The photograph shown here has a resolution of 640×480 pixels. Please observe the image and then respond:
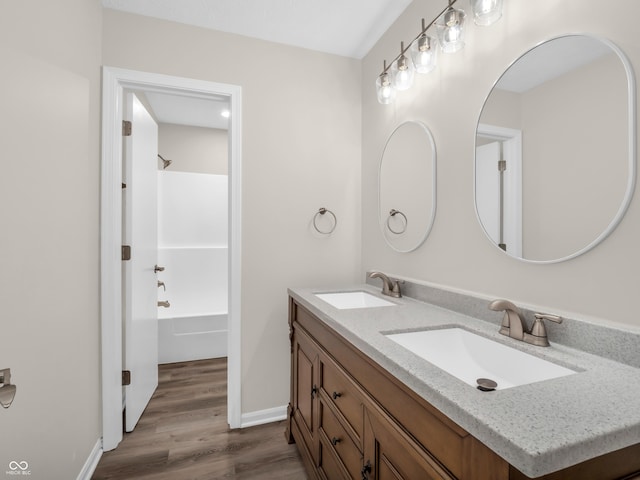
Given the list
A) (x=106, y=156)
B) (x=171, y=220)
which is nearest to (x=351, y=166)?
(x=106, y=156)

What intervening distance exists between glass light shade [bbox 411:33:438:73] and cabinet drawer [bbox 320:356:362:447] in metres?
1.38

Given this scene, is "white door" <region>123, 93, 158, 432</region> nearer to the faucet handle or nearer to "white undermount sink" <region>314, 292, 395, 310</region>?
"white undermount sink" <region>314, 292, 395, 310</region>

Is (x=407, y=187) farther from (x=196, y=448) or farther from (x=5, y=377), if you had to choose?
(x=196, y=448)

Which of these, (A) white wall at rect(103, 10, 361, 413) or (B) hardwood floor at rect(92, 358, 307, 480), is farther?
(A) white wall at rect(103, 10, 361, 413)

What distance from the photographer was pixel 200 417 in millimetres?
2090

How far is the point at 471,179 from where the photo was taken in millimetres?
1358

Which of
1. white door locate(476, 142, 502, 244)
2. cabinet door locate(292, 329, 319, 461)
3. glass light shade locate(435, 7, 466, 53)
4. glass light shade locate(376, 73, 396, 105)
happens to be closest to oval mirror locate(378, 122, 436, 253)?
glass light shade locate(376, 73, 396, 105)

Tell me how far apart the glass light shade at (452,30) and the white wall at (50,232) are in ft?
4.95

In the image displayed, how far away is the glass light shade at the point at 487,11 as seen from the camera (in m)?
1.12

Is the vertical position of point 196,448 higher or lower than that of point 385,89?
lower

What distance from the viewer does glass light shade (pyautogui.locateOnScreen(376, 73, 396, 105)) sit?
176 cm

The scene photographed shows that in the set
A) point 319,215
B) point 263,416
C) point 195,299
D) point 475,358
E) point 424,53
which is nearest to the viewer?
point 475,358

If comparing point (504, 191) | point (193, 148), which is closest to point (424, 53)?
point (504, 191)

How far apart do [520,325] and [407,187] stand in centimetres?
97
